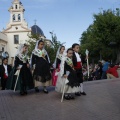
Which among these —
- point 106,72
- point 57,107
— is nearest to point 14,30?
point 106,72

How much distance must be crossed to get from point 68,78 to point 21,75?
69.7 inches

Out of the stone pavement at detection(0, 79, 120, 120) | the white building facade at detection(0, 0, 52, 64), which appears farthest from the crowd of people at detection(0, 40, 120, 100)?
the white building facade at detection(0, 0, 52, 64)

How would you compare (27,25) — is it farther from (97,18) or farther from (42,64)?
(42,64)

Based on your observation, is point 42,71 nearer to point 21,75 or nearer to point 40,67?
point 40,67

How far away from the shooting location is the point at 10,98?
9.69 metres

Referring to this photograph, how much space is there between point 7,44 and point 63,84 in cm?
5827

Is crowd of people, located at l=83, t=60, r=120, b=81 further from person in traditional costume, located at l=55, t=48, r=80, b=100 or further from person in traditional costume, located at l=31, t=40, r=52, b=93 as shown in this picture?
person in traditional costume, located at l=55, t=48, r=80, b=100

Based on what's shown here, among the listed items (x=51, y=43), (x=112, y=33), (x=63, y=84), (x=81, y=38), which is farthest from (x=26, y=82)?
(x=81, y=38)

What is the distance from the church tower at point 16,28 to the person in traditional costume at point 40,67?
5495 centimetres

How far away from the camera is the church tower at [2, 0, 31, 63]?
65.3 metres

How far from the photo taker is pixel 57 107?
8.09 meters

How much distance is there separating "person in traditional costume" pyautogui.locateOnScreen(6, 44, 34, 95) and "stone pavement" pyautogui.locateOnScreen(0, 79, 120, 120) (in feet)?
0.99

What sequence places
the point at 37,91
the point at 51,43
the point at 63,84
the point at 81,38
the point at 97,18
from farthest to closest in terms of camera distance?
the point at 81,38 → the point at 97,18 → the point at 51,43 → the point at 37,91 → the point at 63,84

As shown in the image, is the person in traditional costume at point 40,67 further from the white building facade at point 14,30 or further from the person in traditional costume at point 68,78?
the white building facade at point 14,30
